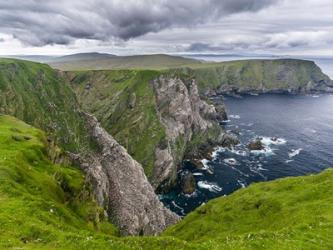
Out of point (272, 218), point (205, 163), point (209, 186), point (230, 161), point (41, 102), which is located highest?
point (41, 102)

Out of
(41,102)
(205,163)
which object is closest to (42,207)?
(41,102)

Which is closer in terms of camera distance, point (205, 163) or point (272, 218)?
point (272, 218)

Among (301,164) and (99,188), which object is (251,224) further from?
(301,164)

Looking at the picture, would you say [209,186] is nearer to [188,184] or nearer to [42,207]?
[188,184]

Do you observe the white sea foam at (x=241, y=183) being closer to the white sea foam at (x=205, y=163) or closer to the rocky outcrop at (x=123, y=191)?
the white sea foam at (x=205, y=163)

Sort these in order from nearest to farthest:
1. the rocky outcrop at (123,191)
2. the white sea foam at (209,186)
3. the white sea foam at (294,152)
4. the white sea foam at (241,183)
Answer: the rocky outcrop at (123,191) → the white sea foam at (209,186) → the white sea foam at (241,183) → the white sea foam at (294,152)

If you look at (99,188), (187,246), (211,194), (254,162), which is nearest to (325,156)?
(254,162)

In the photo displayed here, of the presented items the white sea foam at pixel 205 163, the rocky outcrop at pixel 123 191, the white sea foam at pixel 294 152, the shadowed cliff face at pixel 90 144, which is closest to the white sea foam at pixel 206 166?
the white sea foam at pixel 205 163
